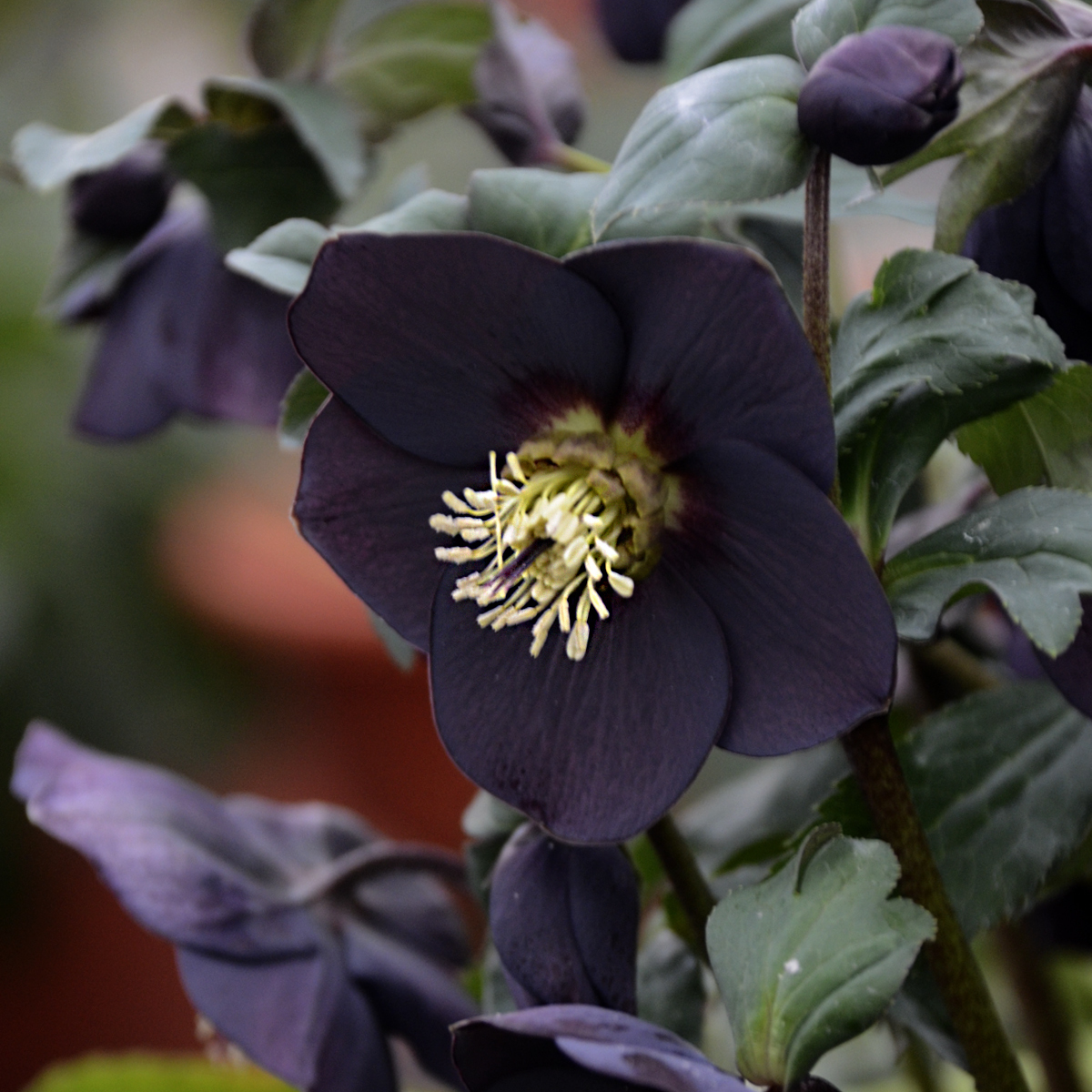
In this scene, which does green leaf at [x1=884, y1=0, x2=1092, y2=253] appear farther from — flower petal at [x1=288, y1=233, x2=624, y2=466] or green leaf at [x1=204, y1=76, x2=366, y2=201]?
green leaf at [x1=204, y1=76, x2=366, y2=201]

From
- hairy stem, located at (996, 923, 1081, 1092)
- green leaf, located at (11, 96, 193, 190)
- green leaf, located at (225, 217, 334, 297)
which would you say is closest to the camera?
green leaf, located at (225, 217, 334, 297)

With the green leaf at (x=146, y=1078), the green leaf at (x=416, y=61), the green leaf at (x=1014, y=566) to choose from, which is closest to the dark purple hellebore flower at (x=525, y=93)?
the green leaf at (x=416, y=61)

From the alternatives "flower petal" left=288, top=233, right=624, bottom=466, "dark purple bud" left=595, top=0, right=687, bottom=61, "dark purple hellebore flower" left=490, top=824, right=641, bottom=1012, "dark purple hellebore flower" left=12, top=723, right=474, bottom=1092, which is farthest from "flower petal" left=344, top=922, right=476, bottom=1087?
"dark purple bud" left=595, top=0, right=687, bottom=61

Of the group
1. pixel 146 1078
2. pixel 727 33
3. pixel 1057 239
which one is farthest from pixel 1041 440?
pixel 146 1078

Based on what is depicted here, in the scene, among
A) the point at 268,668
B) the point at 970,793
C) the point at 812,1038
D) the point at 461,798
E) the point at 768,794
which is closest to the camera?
the point at 812,1038

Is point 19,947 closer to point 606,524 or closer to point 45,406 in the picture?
point 45,406

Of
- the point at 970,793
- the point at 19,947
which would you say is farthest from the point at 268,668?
the point at 970,793

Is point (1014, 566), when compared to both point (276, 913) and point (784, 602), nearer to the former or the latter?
point (784, 602)
